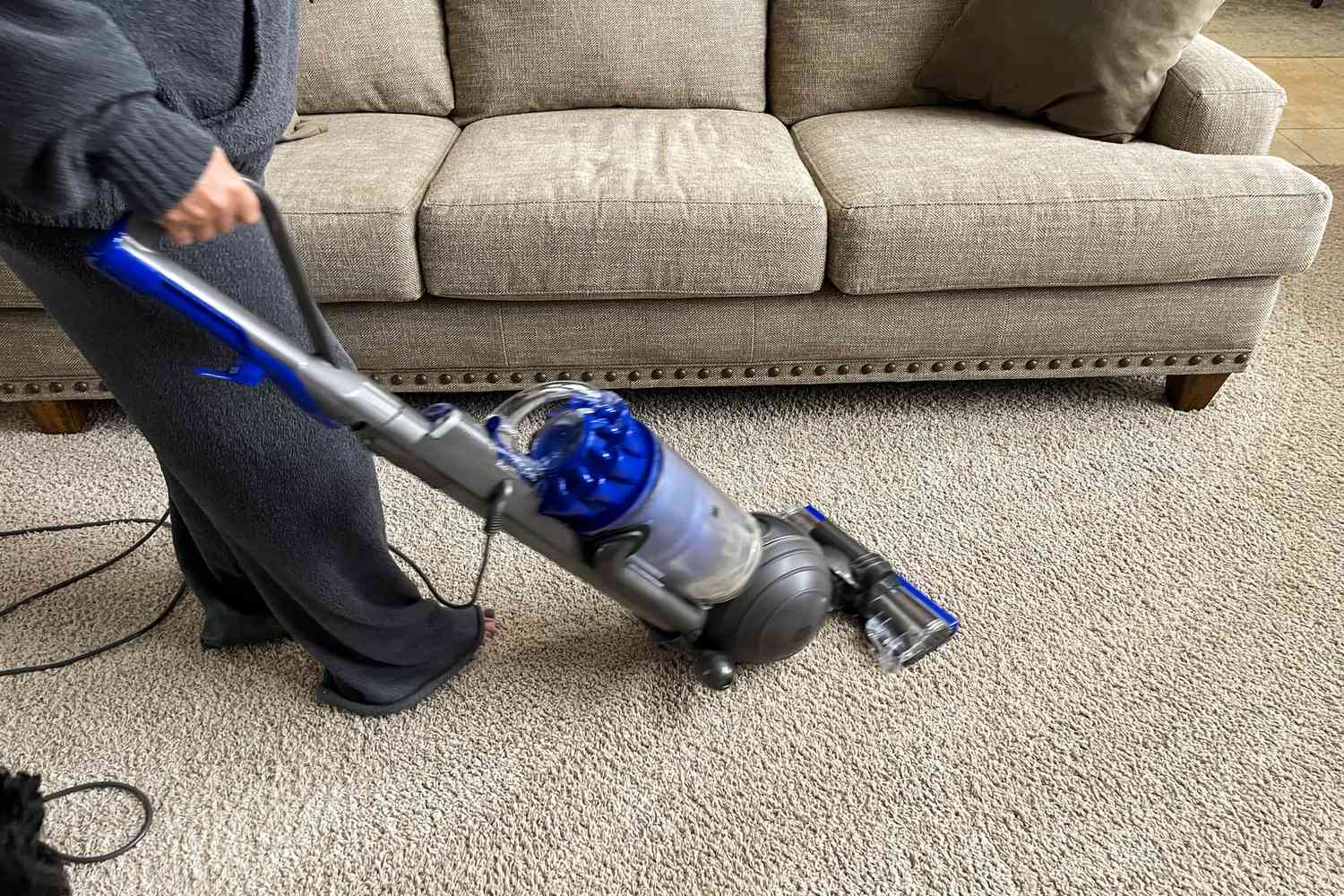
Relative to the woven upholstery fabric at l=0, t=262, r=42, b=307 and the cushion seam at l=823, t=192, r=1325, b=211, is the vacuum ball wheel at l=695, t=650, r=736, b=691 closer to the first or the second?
the cushion seam at l=823, t=192, r=1325, b=211

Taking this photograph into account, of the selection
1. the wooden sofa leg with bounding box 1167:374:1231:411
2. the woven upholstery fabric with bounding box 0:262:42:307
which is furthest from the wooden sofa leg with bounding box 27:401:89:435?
the wooden sofa leg with bounding box 1167:374:1231:411

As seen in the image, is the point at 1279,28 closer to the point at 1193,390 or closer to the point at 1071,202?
the point at 1193,390

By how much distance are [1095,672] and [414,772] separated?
88 cm

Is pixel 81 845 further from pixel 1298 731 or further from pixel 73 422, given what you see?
pixel 1298 731

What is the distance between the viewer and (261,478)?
0.92 metres

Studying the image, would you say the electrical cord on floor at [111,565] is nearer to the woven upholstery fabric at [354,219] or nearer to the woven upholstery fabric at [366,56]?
the woven upholstery fabric at [354,219]

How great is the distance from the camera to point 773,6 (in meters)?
→ 1.95

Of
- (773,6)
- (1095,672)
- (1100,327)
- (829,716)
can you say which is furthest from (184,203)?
(773,6)

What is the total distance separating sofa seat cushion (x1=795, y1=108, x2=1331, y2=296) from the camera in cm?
147

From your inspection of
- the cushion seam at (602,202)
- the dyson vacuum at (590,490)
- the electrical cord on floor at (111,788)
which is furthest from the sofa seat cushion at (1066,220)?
the electrical cord on floor at (111,788)

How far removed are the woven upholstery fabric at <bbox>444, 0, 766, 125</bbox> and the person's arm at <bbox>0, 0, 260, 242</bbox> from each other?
134 centimetres

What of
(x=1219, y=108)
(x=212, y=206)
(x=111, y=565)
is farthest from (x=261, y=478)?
(x=1219, y=108)

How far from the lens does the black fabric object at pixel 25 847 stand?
91 centimetres

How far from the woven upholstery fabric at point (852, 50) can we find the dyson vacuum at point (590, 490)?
1.15 metres
